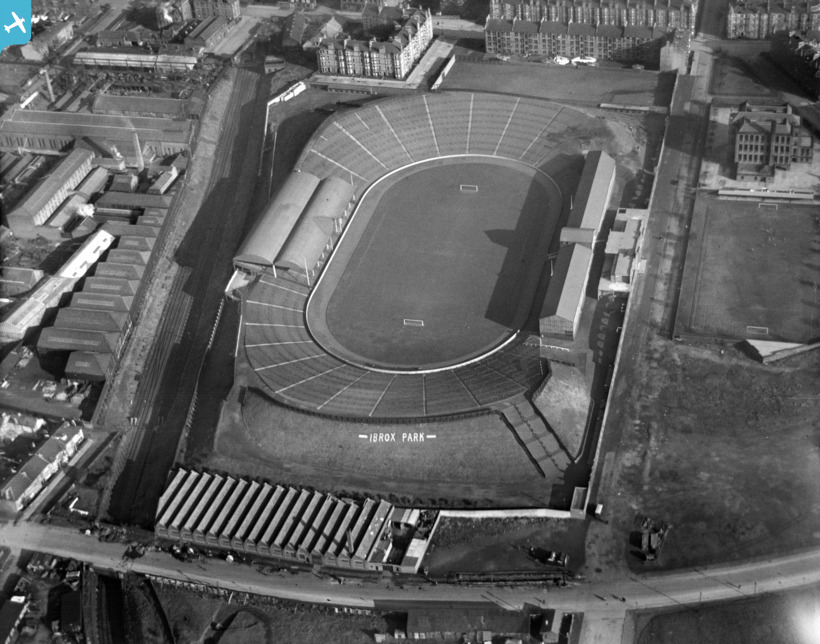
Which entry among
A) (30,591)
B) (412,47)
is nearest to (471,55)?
(412,47)

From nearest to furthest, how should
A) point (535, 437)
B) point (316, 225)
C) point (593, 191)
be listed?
point (535, 437) < point (316, 225) < point (593, 191)

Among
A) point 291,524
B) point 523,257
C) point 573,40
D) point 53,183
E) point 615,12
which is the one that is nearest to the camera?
point 291,524

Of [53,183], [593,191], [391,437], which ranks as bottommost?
[391,437]

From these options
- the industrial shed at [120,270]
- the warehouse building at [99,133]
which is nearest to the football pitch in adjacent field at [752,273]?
the industrial shed at [120,270]

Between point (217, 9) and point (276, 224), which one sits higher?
point (217, 9)

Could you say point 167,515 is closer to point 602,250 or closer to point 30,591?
point 30,591

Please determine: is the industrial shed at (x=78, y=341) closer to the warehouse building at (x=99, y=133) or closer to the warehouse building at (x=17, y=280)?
the warehouse building at (x=17, y=280)

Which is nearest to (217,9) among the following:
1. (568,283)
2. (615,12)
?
(615,12)

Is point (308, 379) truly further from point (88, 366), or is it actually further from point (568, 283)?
point (568, 283)
